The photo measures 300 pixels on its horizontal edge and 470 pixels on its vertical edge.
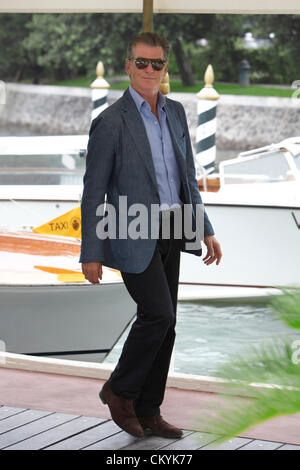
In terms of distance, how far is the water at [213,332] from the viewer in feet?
30.5

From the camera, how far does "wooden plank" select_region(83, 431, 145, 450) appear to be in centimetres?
354

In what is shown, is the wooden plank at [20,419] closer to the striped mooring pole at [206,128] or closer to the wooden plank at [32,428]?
the wooden plank at [32,428]

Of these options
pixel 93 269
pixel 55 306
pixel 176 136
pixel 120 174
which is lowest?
pixel 55 306

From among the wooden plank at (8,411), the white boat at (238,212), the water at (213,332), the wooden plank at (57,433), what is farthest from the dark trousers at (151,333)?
the white boat at (238,212)

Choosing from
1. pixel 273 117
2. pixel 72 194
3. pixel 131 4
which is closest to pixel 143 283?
pixel 131 4

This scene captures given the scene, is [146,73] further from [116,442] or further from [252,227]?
[252,227]

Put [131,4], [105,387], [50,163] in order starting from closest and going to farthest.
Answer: [105,387]
[131,4]
[50,163]

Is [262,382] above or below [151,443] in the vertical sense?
above

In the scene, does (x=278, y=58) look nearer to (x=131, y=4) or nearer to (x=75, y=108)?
(x=75, y=108)

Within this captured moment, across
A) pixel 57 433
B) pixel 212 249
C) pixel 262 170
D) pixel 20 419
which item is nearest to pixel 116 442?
pixel 57 433

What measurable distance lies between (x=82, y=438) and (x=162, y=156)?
1.13 m

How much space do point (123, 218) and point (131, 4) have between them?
6.19 ft

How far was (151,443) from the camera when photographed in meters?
3.62

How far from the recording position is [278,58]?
3806 cm
